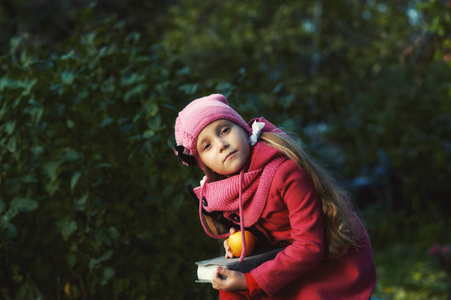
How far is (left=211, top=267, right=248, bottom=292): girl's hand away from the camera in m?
1.68

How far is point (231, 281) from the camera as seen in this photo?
168cm

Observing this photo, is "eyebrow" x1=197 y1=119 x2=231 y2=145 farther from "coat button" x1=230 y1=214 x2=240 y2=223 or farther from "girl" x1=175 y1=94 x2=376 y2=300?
"coat button" x1=230 y1=214 x2=240 y2=223

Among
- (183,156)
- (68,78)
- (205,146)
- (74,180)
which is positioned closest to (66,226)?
(74,180)

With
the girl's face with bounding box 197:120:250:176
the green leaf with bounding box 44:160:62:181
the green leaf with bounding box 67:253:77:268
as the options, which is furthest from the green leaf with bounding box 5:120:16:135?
the girl's face with bounding box 197:120:250:176

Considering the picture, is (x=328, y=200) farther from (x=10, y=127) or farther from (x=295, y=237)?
(x=10, y=127)

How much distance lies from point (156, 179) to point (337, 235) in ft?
4.14

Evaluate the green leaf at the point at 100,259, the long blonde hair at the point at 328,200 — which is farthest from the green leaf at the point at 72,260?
the long blonde hair at the point at 328,200

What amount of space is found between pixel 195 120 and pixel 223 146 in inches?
5.1

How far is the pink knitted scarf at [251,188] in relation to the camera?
1.71 meters

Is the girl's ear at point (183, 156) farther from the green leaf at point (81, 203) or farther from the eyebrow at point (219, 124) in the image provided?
the green leaf at point (81, 203)

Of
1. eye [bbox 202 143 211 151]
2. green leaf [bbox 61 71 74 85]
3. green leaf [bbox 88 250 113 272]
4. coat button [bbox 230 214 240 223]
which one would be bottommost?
green leaf [bbox 88 250 113 272]

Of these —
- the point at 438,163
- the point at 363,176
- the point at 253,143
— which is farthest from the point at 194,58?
the point at 253,143

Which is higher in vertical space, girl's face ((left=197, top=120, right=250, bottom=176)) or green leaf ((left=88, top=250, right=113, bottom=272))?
girl's face ((left=197, top=120, right=250, bottom=176))

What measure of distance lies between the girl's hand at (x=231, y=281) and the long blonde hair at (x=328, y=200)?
0.30 m
